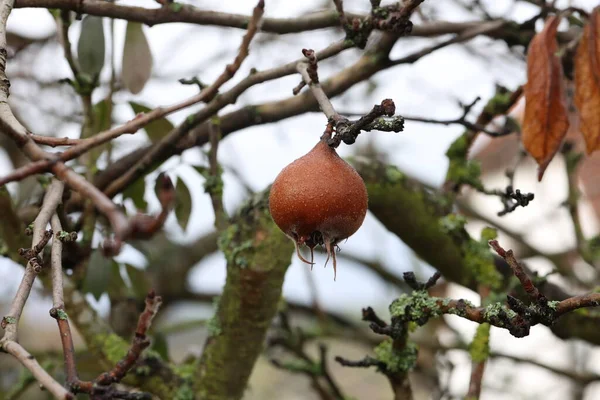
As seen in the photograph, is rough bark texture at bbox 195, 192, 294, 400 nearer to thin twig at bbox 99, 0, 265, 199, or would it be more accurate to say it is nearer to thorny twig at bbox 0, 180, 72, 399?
thin twig at bbox 99, 0, 265, 199

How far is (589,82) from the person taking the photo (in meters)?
1.31

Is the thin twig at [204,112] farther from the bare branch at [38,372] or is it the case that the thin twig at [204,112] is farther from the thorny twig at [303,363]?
the thorny twig at [303,363]

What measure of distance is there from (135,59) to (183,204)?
0.33 m

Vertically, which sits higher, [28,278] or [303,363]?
[303,363]

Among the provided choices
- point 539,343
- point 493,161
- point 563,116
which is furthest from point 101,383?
point 493,161

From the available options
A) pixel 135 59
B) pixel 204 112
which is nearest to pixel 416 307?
pixel 204 112

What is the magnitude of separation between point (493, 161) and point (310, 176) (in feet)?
10.7

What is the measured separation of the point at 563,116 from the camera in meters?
1.27

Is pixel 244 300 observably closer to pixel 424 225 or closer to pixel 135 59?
pixel 424 225

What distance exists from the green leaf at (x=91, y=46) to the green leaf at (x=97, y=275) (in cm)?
38

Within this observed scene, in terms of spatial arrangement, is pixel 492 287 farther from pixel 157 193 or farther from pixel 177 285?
pixel 177 285

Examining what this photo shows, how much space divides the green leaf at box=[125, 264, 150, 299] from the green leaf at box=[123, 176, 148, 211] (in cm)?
18

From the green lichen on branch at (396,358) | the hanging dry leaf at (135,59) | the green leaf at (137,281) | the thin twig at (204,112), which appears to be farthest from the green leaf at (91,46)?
the green lichen on branch at (396,358)

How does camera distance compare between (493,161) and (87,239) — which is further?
(493,161)
